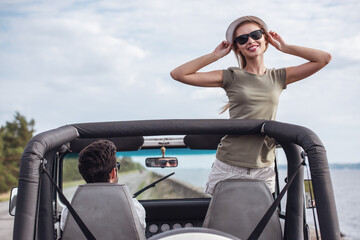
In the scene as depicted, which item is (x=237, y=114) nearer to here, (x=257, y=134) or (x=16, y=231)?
(x=257, y=134)

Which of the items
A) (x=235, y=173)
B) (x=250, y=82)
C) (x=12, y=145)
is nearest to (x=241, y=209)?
(x=235, y=173)

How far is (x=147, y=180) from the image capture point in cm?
523

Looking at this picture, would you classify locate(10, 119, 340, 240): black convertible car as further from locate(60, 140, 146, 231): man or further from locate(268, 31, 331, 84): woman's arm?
locate(268, 31, 331, 84): woman's arm

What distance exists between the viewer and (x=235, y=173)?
10.0 feet

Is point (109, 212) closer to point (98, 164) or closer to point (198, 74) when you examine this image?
point (98, 164)

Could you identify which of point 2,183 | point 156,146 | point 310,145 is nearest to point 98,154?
point 310,145

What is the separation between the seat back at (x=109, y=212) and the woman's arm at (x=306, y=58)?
139 centimetres

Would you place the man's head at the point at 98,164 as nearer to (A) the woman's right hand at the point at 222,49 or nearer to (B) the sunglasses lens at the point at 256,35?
(A) the woman's right hand at the point at 222,49

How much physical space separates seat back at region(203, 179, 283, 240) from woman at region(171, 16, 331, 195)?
0.26 m

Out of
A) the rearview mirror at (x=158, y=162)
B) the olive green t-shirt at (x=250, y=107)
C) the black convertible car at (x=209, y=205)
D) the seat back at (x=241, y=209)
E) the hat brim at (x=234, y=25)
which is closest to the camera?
the black convertible car at (x=209, y=205)

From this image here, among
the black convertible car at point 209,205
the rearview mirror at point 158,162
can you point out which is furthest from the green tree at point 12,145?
the black convertible car at point 209,205

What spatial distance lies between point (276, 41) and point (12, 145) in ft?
142

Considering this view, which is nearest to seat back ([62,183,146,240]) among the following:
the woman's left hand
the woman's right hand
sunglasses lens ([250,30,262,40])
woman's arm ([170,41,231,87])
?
woman's arm ([170,41,231,87])

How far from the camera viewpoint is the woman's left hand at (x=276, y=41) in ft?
10.5
